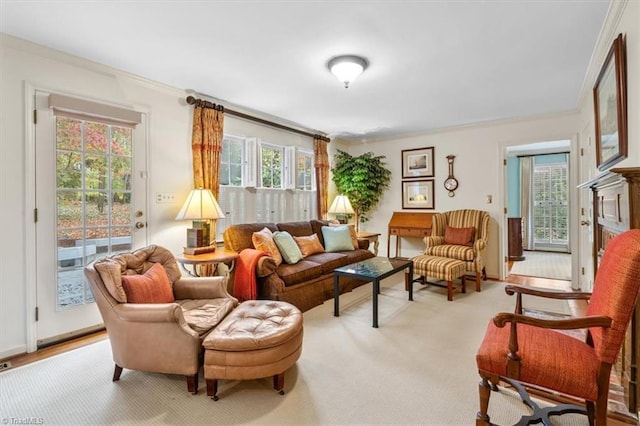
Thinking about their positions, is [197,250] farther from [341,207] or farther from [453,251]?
[453,251]

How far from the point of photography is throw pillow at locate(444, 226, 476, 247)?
459 centimetres

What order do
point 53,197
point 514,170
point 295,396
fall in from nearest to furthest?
point 295,396 → point 53,197 → point 514,170

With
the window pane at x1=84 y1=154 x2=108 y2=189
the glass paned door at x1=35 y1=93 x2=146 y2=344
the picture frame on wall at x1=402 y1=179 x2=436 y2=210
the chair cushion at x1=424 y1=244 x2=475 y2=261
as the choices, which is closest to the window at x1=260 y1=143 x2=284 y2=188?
the glass paned door at x1=35 y1=93 x2=146 y2=344

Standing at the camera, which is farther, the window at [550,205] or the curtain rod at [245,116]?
the window at [550,205]

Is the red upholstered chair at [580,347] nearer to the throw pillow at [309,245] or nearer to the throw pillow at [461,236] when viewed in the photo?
the throw pillow at [309,245]

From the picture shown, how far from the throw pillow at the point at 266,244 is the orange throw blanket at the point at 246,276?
5.9 inches

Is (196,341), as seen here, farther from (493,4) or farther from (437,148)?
(437,148)

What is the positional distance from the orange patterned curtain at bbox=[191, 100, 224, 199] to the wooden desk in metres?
3.24

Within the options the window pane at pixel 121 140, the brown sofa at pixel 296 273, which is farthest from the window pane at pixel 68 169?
the brown sofa at pixel 296 273

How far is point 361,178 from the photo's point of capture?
5.73 meters

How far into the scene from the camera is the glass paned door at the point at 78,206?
8.70 feet

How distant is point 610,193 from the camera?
2.04m

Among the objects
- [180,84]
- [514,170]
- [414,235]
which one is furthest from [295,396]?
[514,170]

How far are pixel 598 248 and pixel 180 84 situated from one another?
4.12 metres
